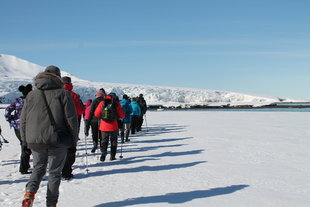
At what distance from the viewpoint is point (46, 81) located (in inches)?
137

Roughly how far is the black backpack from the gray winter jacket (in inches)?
136

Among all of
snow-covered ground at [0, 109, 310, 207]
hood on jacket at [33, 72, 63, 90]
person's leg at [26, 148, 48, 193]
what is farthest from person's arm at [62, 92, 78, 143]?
snow-covered ground at [0, 109, 310, 207]

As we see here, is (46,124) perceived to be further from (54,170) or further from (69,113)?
(54,170)

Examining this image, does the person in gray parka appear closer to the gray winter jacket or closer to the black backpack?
the gray winter jacket

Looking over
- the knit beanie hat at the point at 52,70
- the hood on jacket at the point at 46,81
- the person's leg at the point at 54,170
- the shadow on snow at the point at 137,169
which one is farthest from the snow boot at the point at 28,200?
the shadow on snow at the point at 137,169

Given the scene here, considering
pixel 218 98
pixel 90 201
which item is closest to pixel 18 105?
pixel 90 201

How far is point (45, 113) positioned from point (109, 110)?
11.8 ft

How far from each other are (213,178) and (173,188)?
102 cm

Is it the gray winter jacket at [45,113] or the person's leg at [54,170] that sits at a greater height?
the gray winter jacket at [45,113]

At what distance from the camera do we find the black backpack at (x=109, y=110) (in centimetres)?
698

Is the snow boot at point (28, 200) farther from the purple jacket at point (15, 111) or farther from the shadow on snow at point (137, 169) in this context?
the purple jacket at point (15, 111)

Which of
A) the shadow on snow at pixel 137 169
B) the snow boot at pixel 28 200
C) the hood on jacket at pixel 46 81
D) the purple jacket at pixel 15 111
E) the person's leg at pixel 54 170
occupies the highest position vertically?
the hood on jacket at pixel 46 81

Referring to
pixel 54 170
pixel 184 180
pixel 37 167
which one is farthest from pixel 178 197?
pixel 37 167

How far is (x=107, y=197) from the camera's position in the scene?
452 centimetres
